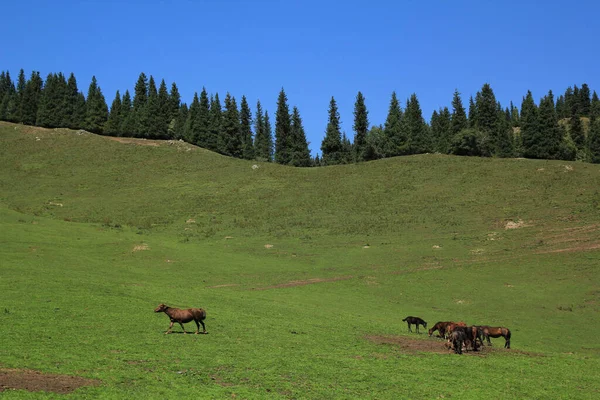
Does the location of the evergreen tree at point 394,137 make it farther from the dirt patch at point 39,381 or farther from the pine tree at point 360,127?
the dirt patch at point 39,381

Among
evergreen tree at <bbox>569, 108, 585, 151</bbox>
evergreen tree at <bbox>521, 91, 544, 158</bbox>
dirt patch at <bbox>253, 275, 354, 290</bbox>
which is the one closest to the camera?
dirt patch at <bbox>253, 275, 354, 290</bbox>

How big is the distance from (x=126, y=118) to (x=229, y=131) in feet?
98.2

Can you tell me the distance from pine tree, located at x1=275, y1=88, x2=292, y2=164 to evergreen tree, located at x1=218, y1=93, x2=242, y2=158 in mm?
11187

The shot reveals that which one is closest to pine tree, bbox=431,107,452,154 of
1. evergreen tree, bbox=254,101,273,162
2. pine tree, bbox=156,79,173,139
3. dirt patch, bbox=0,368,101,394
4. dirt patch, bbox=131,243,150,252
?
evergreen tree, bbox=254,101,273,162

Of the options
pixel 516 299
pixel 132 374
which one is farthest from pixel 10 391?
pixel 516 299

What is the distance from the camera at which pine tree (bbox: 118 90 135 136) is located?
A: 143625 mm

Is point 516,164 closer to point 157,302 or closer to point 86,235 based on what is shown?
point 86,235

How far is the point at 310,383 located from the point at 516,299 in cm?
3257

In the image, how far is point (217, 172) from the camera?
11375cm

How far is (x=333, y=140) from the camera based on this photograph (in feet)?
462

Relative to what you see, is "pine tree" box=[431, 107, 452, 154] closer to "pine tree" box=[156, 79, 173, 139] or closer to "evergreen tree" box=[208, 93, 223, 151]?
"evergreen tree" box=[208, 93, 223, 151]

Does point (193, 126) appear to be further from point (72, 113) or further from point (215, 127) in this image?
point (72, 113)

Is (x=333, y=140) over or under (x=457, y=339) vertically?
over

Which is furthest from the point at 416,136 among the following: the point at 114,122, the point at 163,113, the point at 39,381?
the point at 39,381
